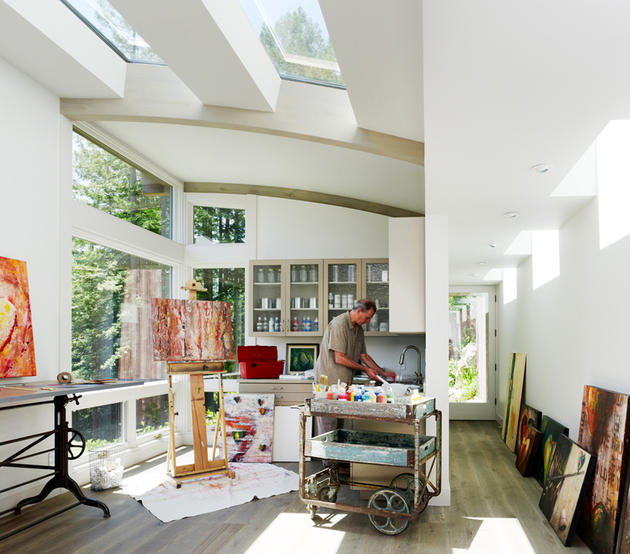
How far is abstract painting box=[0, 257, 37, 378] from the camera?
168 inches

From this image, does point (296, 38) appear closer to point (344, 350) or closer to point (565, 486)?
point (344, 350)

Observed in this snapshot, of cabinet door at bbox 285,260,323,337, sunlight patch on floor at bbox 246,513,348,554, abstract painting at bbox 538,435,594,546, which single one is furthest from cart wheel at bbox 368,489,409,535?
cabinet door at bbox 285,260,323,337

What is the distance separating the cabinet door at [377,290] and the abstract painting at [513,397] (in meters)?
1.84

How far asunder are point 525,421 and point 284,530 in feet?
11.6

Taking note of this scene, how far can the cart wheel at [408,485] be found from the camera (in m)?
4.18

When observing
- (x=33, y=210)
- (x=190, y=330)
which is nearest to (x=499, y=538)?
(x=190, y=330)

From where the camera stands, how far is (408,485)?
4.29 m

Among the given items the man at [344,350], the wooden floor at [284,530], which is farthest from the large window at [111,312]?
the man at [344,350]

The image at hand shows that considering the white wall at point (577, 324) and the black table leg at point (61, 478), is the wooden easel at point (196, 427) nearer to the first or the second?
the black table leg at point (61, 478)

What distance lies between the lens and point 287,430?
6.30m

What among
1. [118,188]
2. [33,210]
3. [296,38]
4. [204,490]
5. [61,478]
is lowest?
[204,490]

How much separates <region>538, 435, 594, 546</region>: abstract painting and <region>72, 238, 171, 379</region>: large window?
413 centimetres

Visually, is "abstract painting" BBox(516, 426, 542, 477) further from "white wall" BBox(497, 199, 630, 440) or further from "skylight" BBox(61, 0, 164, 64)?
"skylight" BBox(61, 0, 164, 64)

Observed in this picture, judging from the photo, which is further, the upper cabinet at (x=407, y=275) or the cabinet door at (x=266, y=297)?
the cabinet door at (x=266, y=297)
